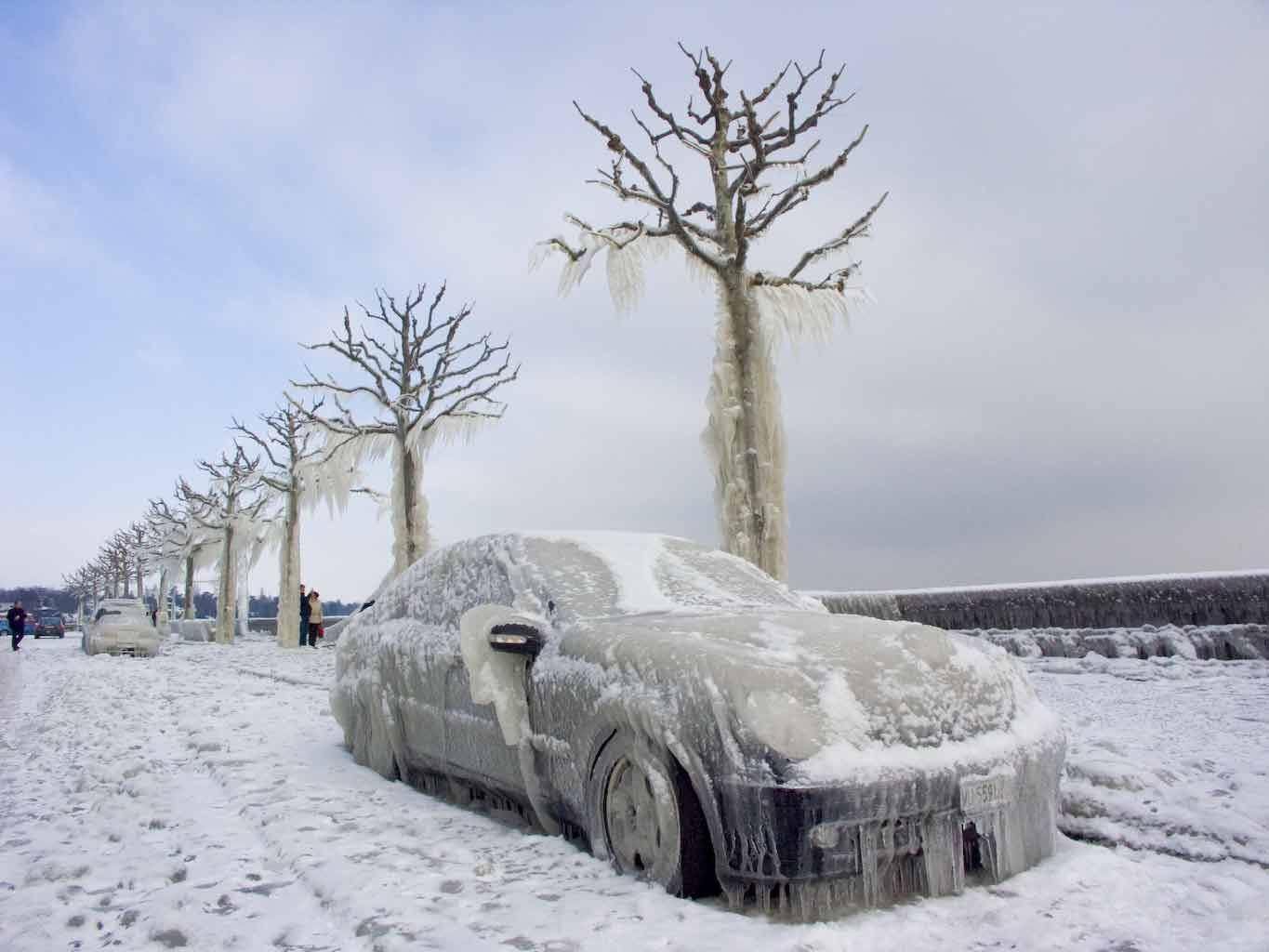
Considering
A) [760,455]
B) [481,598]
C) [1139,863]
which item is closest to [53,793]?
[481,598]

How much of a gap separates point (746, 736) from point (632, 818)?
0.77 meters

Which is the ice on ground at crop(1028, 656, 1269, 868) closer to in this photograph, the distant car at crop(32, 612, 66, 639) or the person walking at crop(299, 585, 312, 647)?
the person walking at crop(299, 585, 312, 647)

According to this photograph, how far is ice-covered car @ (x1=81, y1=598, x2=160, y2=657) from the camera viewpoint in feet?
77.9

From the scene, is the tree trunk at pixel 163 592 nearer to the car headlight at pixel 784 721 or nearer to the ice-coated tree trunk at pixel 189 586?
the ice-coated tree trunk at pixel 189 586

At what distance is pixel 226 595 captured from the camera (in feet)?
112

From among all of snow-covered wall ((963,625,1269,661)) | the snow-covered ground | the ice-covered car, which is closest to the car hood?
the snow-covered ground

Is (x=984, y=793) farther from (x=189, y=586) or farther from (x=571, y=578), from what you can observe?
(x=189, y=586)

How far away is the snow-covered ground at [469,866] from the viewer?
312 centimetres

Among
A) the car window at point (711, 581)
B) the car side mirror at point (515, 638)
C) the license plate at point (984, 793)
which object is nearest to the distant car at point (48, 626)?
the car window at point (711, 581)

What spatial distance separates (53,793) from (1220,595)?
991cm

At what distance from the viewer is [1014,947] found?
116 inches

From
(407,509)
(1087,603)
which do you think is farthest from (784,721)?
(407,509)

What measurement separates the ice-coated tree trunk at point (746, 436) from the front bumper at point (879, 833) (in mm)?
8281

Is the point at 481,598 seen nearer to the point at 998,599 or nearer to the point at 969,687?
the point at 969,687
